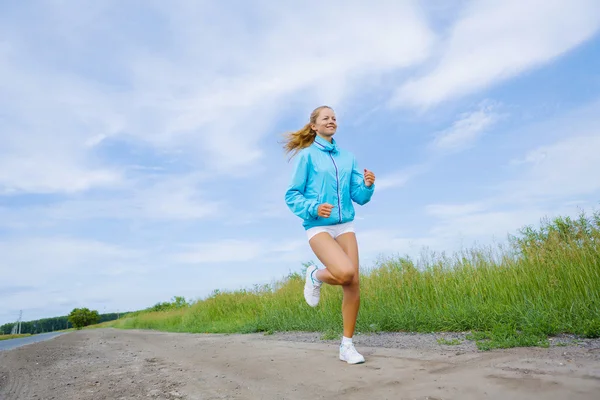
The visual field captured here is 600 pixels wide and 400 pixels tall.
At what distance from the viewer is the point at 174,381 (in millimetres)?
4309

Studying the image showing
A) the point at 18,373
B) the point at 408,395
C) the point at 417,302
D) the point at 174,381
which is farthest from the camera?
the point at 417,302

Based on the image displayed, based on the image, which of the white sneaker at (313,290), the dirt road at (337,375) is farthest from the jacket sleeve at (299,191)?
the dirt road at (337,375)

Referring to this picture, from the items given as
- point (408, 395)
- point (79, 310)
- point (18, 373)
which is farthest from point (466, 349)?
point (79, 310)

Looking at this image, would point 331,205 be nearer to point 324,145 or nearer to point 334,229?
point 334,229

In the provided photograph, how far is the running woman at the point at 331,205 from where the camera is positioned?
166 inches

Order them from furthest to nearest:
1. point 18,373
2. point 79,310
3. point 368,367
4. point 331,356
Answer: point 79,310 → point 18,373 → point 331,356 → point 368,367

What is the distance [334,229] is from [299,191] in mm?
513

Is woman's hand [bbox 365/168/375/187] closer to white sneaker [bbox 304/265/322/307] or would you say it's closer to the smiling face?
the smiling face

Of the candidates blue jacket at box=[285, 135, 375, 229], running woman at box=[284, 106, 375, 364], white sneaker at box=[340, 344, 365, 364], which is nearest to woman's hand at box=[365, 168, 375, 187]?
running woman at box=[284, 106, 375, 364]

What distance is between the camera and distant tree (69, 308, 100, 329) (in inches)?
2566

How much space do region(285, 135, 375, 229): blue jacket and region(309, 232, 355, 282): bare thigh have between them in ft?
0.58

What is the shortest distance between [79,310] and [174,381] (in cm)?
7085

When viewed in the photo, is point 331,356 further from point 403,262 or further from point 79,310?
point 79,310

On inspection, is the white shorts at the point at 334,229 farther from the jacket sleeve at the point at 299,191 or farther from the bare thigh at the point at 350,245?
the jacket sleeve at the point at 299,191
